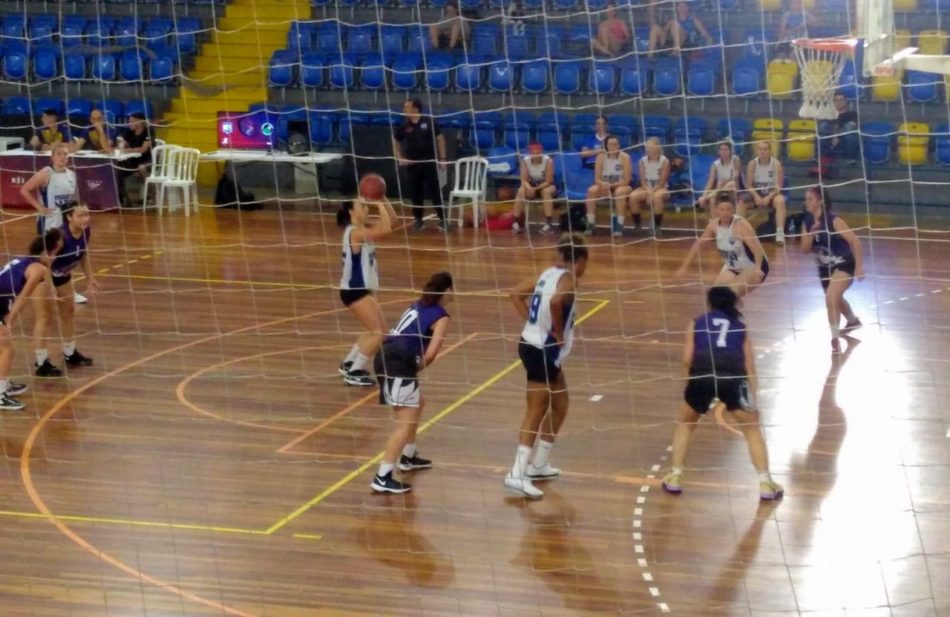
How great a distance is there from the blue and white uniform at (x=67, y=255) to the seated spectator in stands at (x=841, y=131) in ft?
27.5

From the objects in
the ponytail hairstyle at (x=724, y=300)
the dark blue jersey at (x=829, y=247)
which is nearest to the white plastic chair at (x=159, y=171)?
the dark blue jersey at (x=829, y=247)

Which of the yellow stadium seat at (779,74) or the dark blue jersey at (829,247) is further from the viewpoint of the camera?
the yellow stadium seat at (779,74)

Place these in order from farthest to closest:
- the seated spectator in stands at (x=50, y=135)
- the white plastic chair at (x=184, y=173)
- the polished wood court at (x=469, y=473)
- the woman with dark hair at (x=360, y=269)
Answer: the seated spectator in stands at (x=50, y=135)
the white plastic chair at (x=184, y=173)
the woman with dark hair at (x=360, y=269)
the polished wood court at (x=469, y=473)

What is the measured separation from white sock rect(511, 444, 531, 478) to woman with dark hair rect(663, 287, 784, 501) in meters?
0.82

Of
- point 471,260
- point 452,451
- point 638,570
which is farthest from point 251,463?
point 471,260

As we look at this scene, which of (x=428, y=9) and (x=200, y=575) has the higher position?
(x=428, y=9)

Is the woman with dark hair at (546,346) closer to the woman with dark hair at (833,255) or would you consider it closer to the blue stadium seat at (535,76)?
the woman with dark hair at (833,255)

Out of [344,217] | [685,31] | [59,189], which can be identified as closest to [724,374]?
[344,217]

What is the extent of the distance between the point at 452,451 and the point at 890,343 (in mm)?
4260

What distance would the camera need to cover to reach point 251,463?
919 cm

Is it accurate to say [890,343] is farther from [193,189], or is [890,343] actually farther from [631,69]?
[193,189]

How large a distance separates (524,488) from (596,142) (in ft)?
30.0

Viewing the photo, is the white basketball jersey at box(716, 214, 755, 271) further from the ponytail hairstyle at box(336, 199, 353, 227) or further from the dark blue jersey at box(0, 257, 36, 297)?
the dark blue jersey at box(0, 257, 36, 297)

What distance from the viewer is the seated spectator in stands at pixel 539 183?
16750 mm
